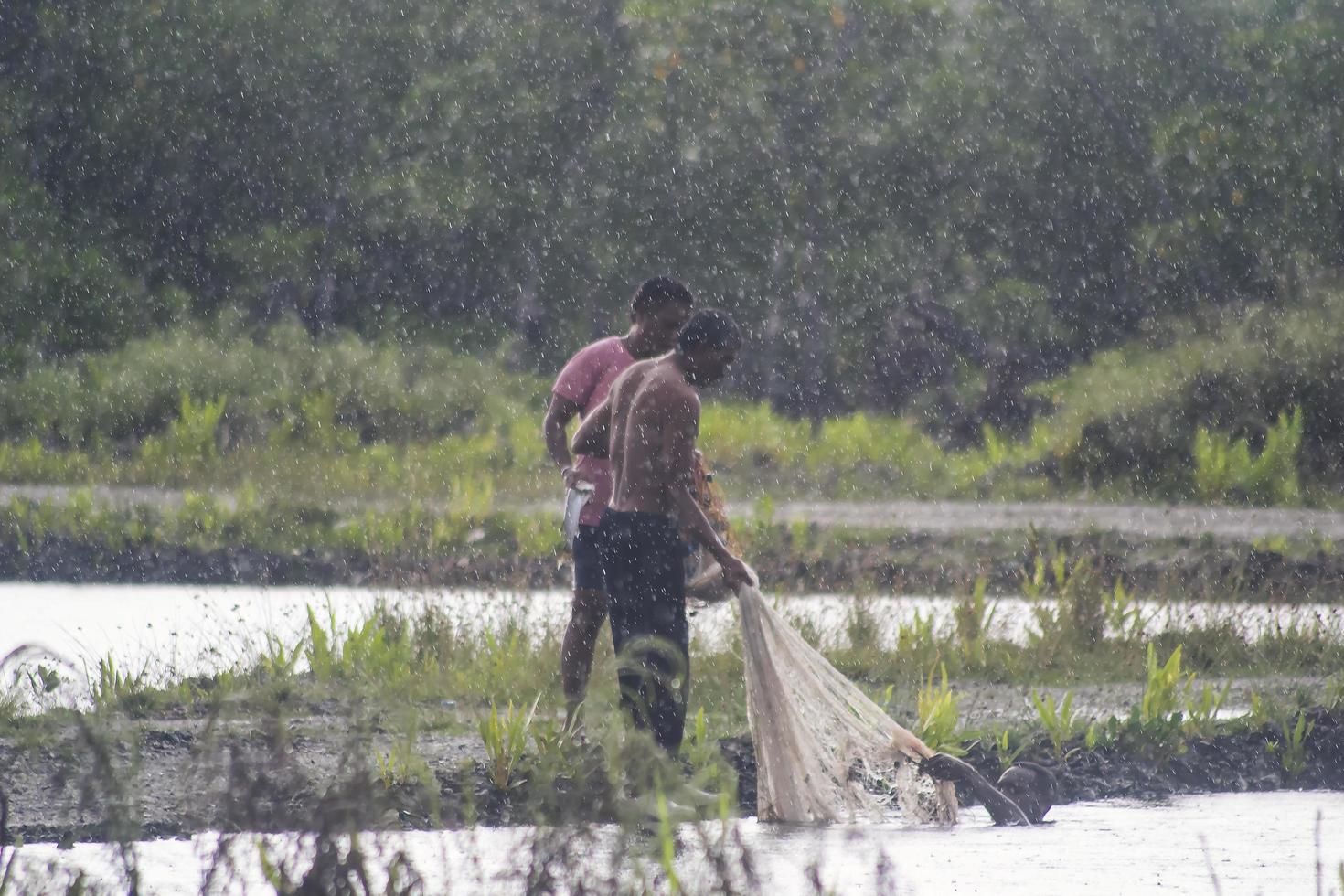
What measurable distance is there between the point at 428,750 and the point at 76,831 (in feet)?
5.80

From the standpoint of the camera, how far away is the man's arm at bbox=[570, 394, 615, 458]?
7164mm

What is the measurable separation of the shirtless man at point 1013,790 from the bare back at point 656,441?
130 centimetres

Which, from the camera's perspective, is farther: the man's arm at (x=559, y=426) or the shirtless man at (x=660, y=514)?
the man's arm at (x=559, y=426)

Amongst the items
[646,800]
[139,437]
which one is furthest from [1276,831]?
[139,437]

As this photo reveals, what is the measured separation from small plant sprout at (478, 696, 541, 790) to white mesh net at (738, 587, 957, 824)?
87cm

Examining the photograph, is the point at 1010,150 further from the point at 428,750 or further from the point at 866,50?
the point at 428,750

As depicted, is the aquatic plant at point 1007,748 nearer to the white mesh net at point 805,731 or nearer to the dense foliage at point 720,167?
the white mesh net at point 805,731

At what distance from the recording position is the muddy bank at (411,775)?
6.13 metres

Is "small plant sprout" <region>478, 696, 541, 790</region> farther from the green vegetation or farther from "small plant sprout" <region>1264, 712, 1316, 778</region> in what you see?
"small plant sprout" <region>1264, 712, 1316, 778</region>

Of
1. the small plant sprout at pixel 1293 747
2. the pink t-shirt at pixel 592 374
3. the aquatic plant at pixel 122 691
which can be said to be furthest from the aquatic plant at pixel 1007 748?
the aquatic plant at pixel 122 691

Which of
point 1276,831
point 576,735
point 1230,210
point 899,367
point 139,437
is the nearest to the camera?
point 1276,831

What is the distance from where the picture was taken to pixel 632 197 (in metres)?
30.5

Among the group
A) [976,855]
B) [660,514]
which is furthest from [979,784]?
[660,514]

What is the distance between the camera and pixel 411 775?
6750 mm
